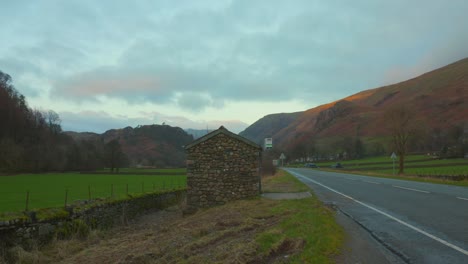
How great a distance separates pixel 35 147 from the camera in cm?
8688

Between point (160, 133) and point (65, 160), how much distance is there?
82.8 m

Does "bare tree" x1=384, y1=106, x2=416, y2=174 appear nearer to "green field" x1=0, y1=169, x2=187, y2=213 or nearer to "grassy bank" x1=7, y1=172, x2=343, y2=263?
"green field" x1=0, y1=169, x2=187, y2=213

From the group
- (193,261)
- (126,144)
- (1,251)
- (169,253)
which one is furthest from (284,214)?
(126,144)

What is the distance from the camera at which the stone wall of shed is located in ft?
66.4

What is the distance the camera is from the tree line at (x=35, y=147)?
7741 centimetres

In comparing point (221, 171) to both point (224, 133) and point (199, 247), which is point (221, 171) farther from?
point (199, 247)

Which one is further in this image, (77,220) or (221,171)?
(221,171)

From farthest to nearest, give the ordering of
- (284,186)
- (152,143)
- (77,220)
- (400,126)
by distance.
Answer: (152,143), (400,126), (284,186), (77,220)

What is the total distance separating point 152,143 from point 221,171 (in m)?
143

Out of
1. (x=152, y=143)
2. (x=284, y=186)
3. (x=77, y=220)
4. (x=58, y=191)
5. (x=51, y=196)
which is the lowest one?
(x=77, y=220)

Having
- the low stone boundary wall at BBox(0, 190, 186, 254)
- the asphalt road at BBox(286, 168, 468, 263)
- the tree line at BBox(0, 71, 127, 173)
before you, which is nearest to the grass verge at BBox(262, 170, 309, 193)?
the asphalt road at BBox(286, 168, 468, 263)

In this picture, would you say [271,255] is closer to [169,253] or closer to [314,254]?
[314,254]

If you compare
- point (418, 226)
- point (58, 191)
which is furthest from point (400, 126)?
point (418, 226)

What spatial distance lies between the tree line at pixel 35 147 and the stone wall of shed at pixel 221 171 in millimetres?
62526
